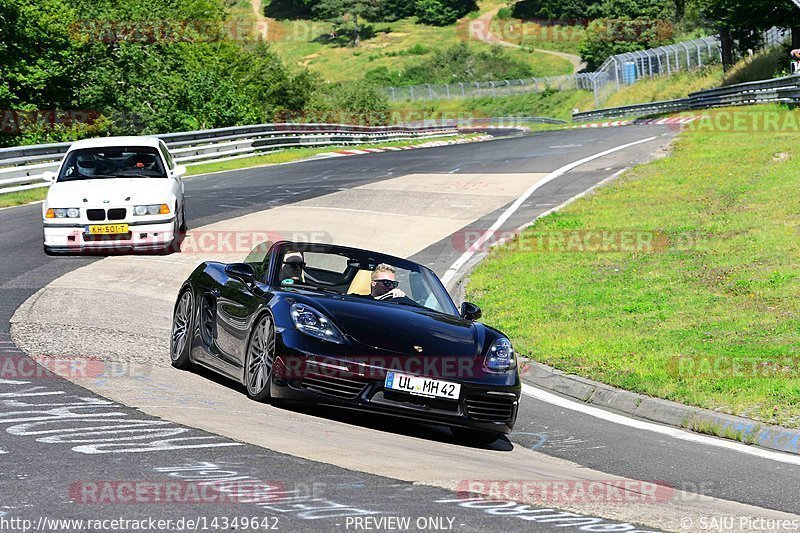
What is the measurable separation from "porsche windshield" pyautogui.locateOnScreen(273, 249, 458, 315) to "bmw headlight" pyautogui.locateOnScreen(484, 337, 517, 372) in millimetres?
971

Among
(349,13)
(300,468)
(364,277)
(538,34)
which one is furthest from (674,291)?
(349,13)

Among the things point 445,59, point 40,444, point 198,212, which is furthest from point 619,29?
point 40,444

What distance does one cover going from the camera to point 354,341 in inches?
330

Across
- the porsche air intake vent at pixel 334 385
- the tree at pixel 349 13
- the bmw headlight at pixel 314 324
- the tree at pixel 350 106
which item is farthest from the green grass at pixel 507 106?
the porsche air intake vent at pixel 334 385

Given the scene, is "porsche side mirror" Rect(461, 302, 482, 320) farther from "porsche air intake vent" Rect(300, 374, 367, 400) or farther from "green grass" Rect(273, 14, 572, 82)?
"green grass" Rect(273, 14, 572, 82)

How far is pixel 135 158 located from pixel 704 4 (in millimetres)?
56963

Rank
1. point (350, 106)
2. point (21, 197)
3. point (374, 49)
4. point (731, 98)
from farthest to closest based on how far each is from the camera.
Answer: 1. point (374, 49)
2. point (350, 106)
3. point (731, 98)
4. point (21, 197)

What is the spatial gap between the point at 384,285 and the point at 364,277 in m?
0.23

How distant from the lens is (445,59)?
12362 cm

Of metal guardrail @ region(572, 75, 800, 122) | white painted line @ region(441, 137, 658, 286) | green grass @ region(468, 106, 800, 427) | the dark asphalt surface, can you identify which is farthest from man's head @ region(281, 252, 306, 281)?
metal guardrail @ region(572, 75, 800, 122)

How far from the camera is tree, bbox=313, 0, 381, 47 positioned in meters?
142

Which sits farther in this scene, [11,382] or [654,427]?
[654,427]

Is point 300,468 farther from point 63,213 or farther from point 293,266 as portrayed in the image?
point 63,213

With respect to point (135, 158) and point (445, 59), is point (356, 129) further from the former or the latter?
point (445, 59)
